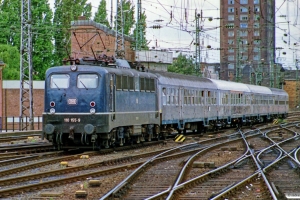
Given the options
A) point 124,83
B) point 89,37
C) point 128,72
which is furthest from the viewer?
point 89,37

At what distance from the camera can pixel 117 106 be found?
21.2 m

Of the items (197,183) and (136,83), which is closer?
(197,183)

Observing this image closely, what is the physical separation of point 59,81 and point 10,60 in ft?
138

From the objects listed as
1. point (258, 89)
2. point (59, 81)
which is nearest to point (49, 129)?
point (59, 81)

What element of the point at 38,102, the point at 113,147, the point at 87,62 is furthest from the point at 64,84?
the point at 38,102

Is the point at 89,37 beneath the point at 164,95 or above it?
above

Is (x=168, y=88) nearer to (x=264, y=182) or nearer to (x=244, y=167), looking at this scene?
(x=244, y=167)

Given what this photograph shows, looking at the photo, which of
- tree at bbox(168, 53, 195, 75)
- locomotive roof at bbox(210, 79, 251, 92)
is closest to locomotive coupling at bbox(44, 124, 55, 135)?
locomotive roof at bbox(210, 79, 251, 92)

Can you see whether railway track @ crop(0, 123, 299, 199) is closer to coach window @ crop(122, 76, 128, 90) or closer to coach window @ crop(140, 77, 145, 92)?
coach window @ crop(122, 76, 128, 90)

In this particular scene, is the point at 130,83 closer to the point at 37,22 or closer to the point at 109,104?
the point at 109,104

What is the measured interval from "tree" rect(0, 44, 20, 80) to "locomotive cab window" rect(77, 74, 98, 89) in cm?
4063

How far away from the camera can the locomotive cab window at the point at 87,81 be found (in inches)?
805

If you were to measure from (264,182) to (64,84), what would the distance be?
9599 mm

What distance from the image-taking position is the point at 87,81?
20.6 meters
